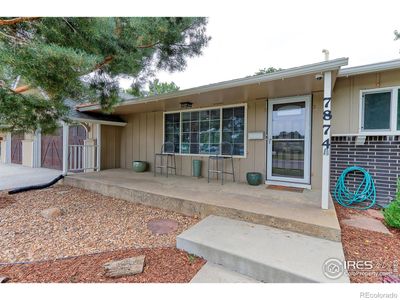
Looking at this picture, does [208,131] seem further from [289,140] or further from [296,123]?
[296,123]

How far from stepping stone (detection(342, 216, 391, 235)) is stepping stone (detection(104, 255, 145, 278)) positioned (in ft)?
9.40

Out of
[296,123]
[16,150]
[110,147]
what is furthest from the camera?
[16,150]

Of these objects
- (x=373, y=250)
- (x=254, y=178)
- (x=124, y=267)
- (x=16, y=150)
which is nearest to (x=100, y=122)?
(x=254, y=178)

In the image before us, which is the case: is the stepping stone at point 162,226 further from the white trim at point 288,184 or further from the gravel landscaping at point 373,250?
the white trim at point 288,184

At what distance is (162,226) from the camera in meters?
2.89

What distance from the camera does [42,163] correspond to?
872cm

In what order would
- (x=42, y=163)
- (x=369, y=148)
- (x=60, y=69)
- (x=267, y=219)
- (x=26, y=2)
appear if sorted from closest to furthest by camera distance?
(x=26, y=2) < (x=60, y=69) < (x=267, y=219) < (x=369, y=148) < (x=42, y=163)

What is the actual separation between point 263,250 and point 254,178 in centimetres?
248

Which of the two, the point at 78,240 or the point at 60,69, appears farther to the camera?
the point at 78,240

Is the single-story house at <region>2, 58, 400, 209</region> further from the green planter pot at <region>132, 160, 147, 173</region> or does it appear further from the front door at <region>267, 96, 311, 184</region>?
the green planter pot at <region>132, 160, 147, 173</region>

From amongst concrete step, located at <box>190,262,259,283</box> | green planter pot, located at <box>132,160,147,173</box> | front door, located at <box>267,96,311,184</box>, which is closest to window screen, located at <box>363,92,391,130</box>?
front door, located at <box>267,96,311,184</box>
